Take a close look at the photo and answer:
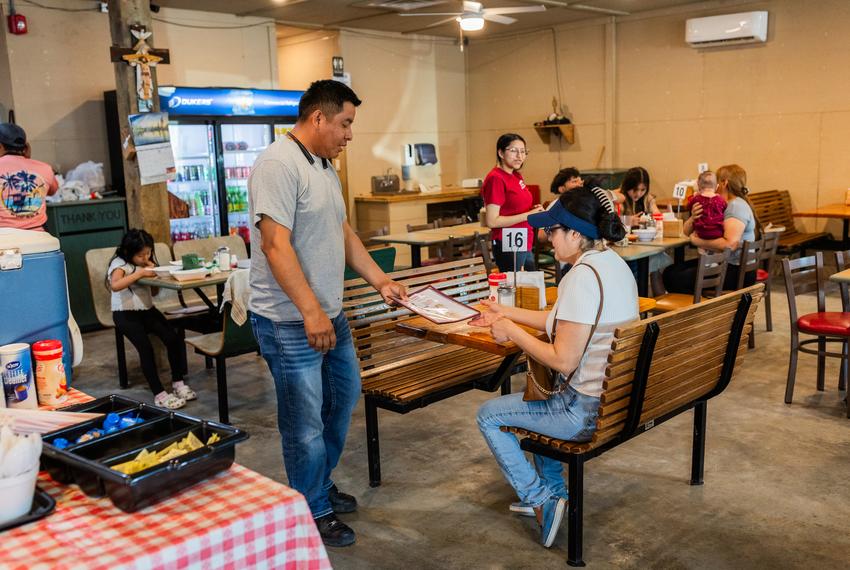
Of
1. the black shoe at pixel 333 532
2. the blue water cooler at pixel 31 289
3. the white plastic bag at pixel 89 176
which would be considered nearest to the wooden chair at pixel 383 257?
the black shoe at pixel 333 532

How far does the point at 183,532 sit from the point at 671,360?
2.09m

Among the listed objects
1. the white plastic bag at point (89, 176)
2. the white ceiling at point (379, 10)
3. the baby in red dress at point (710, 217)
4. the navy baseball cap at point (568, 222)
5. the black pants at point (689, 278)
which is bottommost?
the black pants at point (689, 278)

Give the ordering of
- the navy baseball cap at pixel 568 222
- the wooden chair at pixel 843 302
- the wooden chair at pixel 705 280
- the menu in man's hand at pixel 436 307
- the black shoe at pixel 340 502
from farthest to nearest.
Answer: the wooden chair at pixel 705 280, the wooden chair at pixel 843 302, the black shoe at pixel 340 502, the menu in man's hand at pixel 436 307, the navy baseball cap at pixel 568 222

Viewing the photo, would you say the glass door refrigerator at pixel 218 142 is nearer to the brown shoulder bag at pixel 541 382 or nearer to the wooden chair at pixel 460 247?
the wooden chair at pixel 460 247

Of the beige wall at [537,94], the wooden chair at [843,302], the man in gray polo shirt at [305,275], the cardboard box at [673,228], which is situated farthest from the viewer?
the beige wall at [537,94]

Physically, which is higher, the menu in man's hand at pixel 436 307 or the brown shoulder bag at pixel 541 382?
the menu in man's hand at pixel 436 307

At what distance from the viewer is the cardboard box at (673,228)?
6.51 meters

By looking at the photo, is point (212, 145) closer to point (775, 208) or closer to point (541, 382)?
point (775, 208)

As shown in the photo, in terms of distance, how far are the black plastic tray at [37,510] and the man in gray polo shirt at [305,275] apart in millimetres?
1183

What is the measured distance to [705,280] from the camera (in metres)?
5.49

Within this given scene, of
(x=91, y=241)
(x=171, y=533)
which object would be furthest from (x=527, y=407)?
(x=91, y=241)

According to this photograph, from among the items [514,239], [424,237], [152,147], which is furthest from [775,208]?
[152,147]

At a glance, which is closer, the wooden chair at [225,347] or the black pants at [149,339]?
the wooden chair at [225,347]

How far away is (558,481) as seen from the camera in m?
3.24
